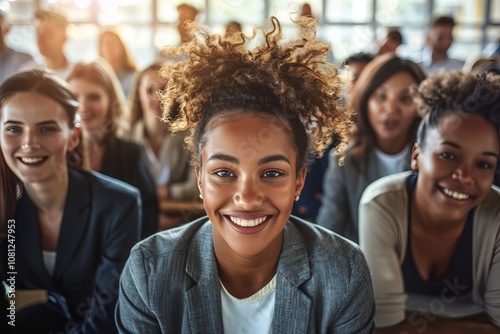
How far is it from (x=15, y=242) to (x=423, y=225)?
1.04 metres

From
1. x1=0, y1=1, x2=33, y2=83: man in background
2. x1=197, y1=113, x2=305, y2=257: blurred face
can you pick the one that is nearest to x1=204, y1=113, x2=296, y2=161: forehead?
x1=197, y1=113, x2=305, y2=257: blurred face

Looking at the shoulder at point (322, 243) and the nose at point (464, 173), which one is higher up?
the nose at point (464, 173)

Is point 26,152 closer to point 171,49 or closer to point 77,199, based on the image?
point 77,199

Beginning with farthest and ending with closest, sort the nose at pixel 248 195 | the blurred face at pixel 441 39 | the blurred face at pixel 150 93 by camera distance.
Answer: the blurred face at pixel 441 39 < the blurred face at pixel 150 93 < the nose at pixel 248 195

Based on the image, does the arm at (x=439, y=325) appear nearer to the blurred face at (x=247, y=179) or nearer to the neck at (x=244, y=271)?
the neck at (x=244, y=271)

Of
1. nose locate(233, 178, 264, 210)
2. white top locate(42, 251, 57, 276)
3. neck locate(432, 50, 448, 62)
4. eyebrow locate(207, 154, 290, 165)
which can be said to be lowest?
white top locate(42, 251, 57, 276)

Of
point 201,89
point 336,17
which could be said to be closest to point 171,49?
point 201,89

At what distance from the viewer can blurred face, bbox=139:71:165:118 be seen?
6.23 ft

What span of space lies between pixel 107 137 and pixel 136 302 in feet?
2.00

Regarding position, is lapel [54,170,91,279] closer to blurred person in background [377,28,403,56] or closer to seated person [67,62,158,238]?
seated person [67,62,158,238]

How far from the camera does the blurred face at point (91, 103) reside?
4.79 ft

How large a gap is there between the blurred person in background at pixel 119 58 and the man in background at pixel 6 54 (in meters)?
0.66

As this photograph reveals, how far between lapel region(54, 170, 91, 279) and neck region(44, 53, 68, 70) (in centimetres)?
41

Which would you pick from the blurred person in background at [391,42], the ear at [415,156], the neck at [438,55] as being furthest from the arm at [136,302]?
the neck at [438,55]
